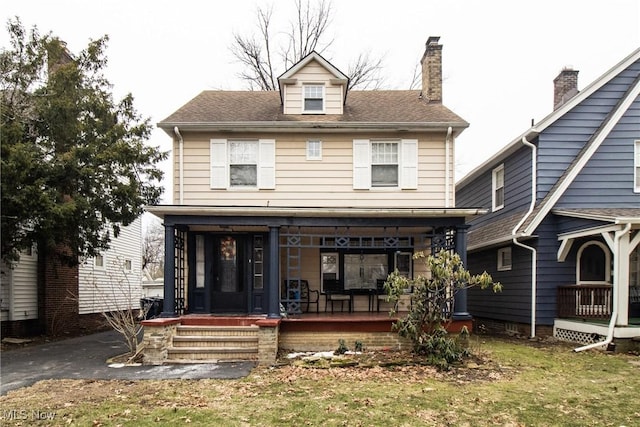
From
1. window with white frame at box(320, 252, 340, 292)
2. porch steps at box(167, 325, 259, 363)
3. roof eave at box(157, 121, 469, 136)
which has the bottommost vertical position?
porch steps at box(167, 325, 259, 363)

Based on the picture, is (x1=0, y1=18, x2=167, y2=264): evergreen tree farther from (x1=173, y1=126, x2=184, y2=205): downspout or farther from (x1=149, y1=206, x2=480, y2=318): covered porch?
(x1=149, y1=206, x2=480, y2=318): covered porch

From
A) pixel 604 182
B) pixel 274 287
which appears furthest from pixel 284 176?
pixel 604 182

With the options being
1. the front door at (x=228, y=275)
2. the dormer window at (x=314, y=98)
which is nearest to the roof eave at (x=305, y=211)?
the front door at (x=228, y=275)

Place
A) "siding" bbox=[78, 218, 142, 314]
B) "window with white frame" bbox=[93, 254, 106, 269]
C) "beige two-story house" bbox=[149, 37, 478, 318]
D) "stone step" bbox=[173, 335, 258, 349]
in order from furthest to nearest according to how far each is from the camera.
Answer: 1. "window with white frame" bbox=[93, 254, 106, 269]
2. "siding" bbox=[78, 218, 142, 314]
3. "beige two-story house" bbox=[149, 37, 478, 318]
4. "stone step" bbox=[173, 335, 258, 349]

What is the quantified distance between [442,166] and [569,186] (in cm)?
338

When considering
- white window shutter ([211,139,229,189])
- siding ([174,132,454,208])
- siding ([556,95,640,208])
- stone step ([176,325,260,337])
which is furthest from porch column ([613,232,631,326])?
white window shutter ([211,139,229,189])

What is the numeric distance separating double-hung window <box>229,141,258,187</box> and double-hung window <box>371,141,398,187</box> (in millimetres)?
3204

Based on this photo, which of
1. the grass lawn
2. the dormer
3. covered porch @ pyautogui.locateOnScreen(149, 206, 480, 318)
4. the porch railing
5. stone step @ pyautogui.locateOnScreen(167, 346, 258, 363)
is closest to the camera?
the grass lawn

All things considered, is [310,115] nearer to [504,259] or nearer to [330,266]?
[330,266]

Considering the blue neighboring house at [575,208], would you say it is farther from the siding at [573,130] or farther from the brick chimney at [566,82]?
the brick chimney at [566,82]

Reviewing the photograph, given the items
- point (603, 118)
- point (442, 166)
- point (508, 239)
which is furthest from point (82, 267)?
point (603, 118)

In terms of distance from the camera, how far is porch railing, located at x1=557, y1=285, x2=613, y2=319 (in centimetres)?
977

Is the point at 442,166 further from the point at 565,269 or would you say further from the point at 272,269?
the point at 272,269

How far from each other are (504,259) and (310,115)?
7450mm
